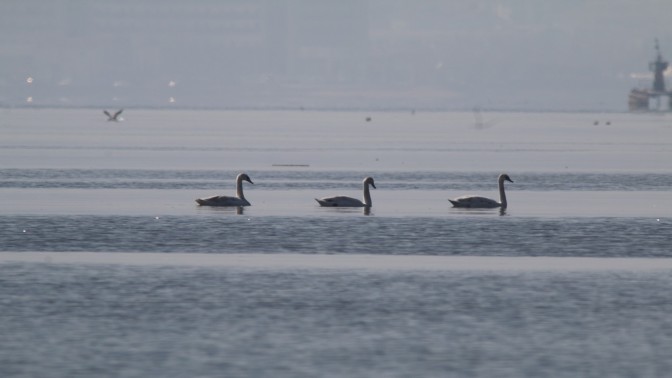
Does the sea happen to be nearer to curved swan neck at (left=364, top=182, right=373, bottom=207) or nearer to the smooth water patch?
the smooth water patch

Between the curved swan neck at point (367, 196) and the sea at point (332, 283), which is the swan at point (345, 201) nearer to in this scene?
the curved swan neck at point (367, 196)

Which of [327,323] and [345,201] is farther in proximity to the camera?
[345,201]

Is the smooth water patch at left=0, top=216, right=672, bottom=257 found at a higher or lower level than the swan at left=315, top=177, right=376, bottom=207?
lower

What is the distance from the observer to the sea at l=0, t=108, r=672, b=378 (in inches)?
824

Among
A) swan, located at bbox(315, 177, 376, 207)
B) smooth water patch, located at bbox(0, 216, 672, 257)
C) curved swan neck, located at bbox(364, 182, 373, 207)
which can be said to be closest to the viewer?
smooth water patch, located at bbox(0, 216, 672, 257)

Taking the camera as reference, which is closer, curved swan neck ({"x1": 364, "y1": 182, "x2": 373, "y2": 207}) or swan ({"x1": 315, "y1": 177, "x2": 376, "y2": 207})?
curved swan neck ({"x1": 364, "y1": 182, "x2": 373, "y2": 207})

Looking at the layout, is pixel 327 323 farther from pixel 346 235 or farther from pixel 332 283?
pixel 346 235

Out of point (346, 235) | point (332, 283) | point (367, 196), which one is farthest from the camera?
point (367, 196)

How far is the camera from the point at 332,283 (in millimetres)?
27906

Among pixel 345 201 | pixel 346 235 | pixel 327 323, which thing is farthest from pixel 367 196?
pixel 327 323

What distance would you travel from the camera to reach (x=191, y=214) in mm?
43406

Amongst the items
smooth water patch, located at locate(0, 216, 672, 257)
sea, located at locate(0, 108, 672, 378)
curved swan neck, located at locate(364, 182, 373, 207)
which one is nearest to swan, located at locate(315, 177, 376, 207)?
curved swan neck, located at locate(364, 182, 373, 207)

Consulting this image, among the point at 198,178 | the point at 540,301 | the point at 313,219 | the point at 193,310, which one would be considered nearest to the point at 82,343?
the point at 193,310

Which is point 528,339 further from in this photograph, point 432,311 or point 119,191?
point 119,191
